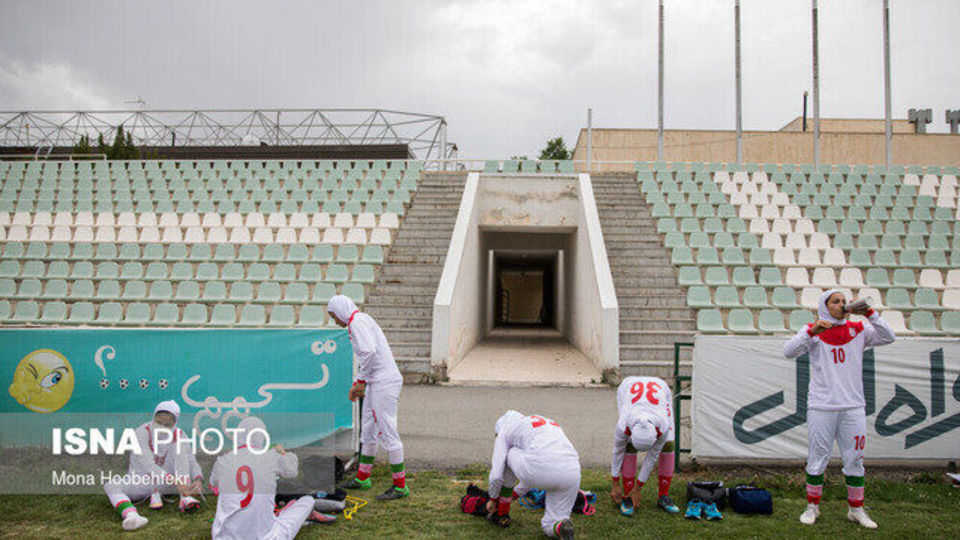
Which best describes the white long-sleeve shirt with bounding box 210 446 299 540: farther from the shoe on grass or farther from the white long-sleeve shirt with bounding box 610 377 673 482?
the white long-sleeve shirt with bounding box 610 377 673 482

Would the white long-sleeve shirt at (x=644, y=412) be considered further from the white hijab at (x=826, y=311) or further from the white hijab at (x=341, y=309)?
the white hijab at (x=341, y=309)

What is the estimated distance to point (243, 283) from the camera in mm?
11508

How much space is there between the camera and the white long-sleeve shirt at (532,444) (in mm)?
3871

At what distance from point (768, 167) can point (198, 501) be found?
16914 millimetres

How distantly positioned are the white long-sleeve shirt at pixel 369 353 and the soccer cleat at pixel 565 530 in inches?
69.4

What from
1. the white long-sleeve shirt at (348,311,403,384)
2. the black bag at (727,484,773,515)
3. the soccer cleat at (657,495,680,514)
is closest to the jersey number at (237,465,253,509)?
the white long-sleeve shirt at (348,311,403,384)

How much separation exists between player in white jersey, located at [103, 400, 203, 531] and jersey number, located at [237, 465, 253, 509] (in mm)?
1203

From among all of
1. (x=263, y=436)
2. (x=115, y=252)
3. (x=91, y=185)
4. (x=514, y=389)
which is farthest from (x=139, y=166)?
(x=263, y=436)

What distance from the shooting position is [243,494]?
3.54 meters

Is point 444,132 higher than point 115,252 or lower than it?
higher

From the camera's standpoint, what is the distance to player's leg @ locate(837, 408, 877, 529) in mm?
4344

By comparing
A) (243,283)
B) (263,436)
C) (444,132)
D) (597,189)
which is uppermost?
(444,132)

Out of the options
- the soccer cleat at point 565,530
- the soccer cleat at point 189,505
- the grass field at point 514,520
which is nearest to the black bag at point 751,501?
the grass field at point 514,520

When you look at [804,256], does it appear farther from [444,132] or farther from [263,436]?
[444,132]
